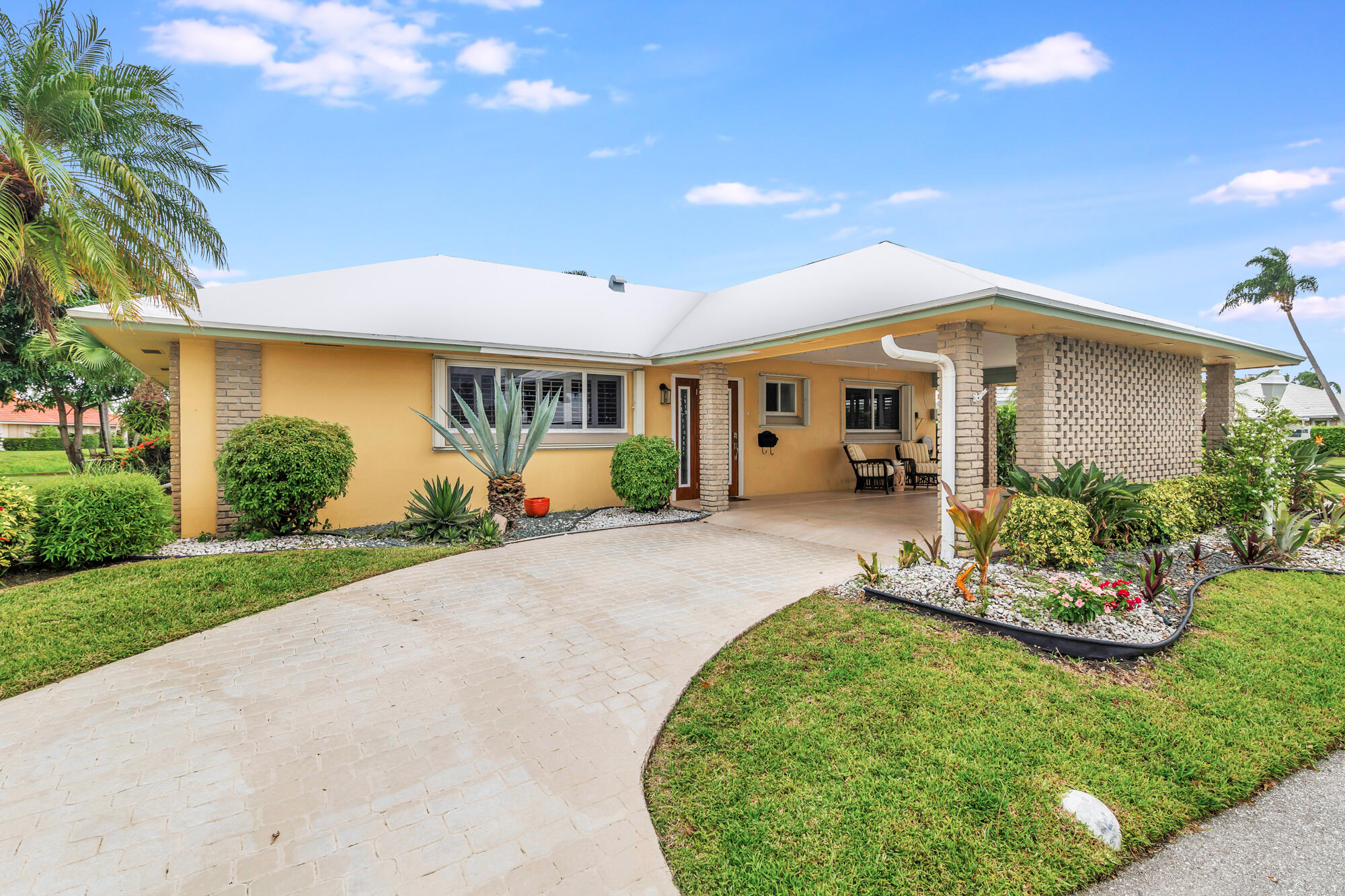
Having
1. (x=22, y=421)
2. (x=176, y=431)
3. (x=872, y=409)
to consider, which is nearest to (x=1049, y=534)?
(x=872, y=409)

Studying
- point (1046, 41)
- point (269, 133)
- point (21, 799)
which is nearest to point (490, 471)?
point (21, 799)

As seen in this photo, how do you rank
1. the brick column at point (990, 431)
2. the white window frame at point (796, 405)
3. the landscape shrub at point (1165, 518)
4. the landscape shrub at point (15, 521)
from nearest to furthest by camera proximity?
the landscape shrub at point (15, 521), the landscape shrub at point (1165, 518), the brick column at point (990, 431), the white window frame at point (796, 405)

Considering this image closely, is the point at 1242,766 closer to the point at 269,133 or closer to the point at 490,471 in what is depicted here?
the point at 490,471

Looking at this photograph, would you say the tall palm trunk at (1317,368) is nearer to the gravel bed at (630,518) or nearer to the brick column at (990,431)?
the brick column at (990,431)

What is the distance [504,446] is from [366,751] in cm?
572

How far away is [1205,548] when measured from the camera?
6730 millimetres

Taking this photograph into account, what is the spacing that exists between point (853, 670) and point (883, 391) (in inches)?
458

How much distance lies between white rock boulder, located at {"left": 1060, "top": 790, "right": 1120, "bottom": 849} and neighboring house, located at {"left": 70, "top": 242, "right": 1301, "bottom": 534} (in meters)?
4.21

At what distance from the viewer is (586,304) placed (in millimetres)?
10977

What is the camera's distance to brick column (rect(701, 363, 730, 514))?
993 cm

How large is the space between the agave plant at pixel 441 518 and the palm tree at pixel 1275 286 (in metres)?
34.7

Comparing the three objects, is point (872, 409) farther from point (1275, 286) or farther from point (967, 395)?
point (1275, 286)

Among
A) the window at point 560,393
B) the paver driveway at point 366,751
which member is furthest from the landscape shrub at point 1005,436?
the paver driveway at point 366,751

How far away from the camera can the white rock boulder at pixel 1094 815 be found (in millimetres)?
2248
